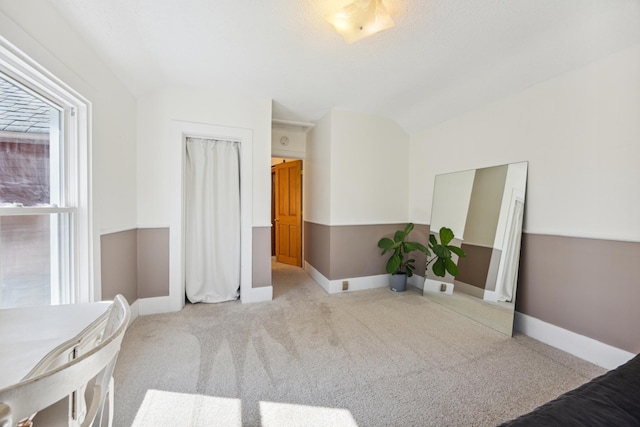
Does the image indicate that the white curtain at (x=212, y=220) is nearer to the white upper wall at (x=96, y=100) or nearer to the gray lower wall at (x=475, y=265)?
the white upper wall at (x=96, y=100)

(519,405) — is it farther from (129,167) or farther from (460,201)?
(129,167)

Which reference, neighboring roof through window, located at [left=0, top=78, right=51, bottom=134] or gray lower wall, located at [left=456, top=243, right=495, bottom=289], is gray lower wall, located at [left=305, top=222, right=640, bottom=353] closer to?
gray lower wall, located at [left=456, top=243, right=495, bottom=289]

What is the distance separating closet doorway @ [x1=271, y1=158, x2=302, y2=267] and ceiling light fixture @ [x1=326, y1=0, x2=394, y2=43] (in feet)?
9.40

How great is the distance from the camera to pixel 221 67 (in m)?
2.31

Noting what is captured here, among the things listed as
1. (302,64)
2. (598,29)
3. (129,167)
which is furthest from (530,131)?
(129,167)

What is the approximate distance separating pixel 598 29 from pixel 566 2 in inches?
16.7

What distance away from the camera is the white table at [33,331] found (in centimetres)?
66

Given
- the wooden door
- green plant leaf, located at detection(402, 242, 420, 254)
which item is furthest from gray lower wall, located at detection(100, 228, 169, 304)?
green plant leaf, located at detection(402, 242, 420, 254)

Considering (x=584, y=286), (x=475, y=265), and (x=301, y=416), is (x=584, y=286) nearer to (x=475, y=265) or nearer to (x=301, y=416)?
(x=475, y=265)

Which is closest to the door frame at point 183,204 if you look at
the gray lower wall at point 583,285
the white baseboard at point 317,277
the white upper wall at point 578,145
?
the white baseboard at point 317,277

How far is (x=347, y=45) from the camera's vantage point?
1.99 metres

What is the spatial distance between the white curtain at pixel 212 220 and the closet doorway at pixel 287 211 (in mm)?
1669

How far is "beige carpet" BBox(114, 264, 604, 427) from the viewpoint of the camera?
1381 mm

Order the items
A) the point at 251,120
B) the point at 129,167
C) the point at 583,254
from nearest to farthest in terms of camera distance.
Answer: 1. the point at 583,254
2. the point at 129,167
3. the point at 251,120
